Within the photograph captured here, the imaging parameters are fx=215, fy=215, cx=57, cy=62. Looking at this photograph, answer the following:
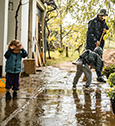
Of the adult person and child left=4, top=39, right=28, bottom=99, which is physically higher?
the adult person

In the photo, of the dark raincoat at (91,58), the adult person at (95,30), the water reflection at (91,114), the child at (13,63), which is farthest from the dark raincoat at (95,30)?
the child at (13,63)

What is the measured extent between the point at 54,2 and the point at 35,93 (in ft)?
29.6

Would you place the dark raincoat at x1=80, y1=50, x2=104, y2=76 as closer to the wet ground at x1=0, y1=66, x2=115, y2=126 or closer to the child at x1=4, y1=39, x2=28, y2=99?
the wet ground at x1=0, y1=66, x2=115, y2=126

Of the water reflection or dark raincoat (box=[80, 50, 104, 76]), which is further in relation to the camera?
dark raincoat (box=[80, 50, 104, 76])

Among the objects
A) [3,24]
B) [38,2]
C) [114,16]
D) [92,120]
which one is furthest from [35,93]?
[38,2]

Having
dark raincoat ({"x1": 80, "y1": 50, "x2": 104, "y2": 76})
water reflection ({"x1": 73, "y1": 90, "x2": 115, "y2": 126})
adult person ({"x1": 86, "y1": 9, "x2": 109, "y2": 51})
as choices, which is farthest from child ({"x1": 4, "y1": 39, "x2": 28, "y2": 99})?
adult person ({"x1": 86, "y1": 9, "x2": 109, "y2": 51})

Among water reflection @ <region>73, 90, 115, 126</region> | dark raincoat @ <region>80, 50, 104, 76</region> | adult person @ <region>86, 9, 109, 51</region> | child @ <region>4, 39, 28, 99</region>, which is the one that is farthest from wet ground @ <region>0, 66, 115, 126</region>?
adult person @ <region>86, 9, 109, 51</region>

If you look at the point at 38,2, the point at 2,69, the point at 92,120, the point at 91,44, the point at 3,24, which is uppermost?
the point at 38,2

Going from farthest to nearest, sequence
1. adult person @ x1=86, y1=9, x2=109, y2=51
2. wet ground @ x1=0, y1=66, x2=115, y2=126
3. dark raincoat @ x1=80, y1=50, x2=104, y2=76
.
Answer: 1. adult person @ x1=86, y1=9, x2=109, y2=51
2. dark raincoat @ x1=80, y1=50, x2=104, y2=76
3. wet ground @ x1=0, y1=66, x2=115, y2=126

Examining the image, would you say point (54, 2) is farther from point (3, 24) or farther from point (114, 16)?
point (114, 16)

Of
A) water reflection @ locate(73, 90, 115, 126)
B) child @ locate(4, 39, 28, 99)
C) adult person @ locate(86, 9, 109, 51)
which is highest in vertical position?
adult person @ locate(86, 9, 109, 51)

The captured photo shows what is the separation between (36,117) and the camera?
316 centimetres

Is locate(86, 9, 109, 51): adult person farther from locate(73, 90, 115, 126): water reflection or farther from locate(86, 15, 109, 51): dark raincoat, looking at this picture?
locate(73, 90, 115, 126): water reflection

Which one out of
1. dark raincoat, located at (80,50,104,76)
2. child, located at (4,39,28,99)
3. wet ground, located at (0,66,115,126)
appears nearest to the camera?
wet ground, located at (0,66,115,126)
